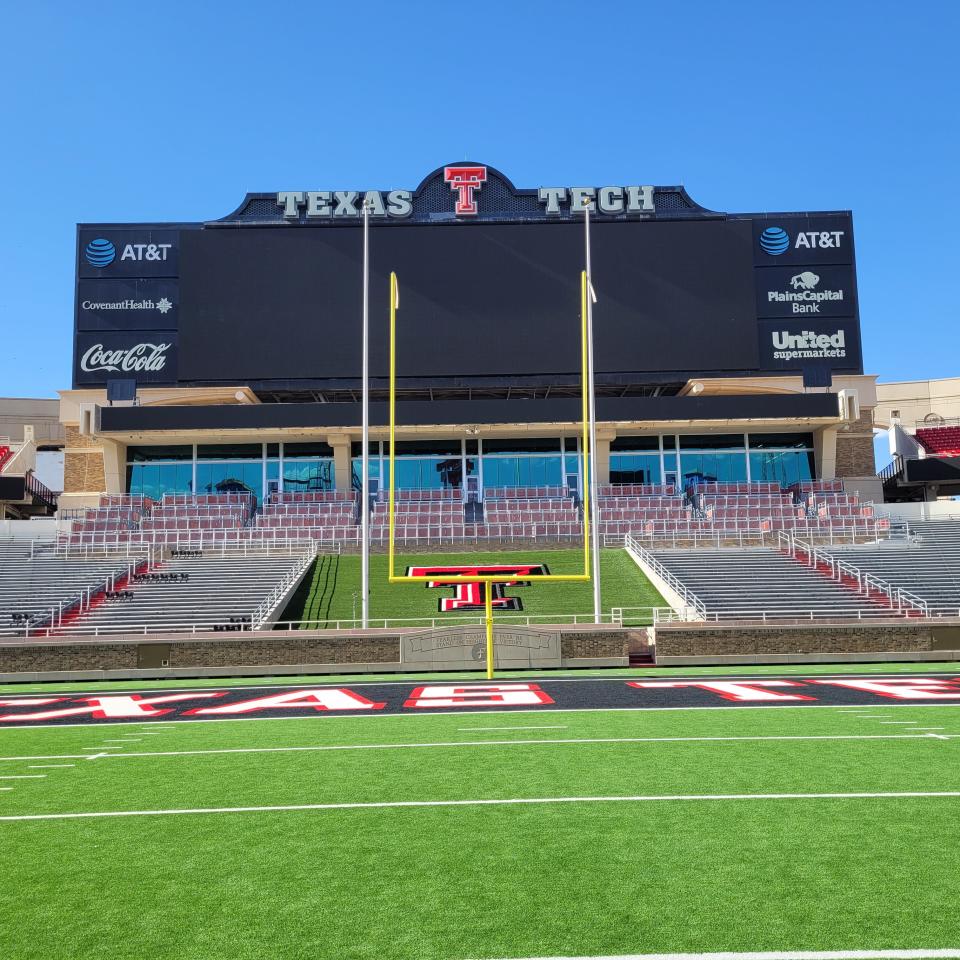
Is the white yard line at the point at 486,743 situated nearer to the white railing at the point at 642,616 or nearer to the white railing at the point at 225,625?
the white railing at the point at 225,625

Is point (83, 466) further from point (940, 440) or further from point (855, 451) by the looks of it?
point (940, 440)

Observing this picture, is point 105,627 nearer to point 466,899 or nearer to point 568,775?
point 568,775

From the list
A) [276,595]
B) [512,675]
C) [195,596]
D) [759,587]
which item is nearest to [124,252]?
[195,596]

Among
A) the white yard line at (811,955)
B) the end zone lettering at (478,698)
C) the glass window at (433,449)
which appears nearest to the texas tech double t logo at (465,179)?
the glass window at (433,449)

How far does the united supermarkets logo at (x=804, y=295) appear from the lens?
3925 cm

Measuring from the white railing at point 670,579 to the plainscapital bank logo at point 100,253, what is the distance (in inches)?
979

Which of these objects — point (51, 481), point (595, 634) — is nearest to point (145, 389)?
point (51, 481)

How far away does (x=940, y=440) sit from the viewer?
48.2 metres

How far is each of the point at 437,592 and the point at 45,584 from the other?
1123 cm

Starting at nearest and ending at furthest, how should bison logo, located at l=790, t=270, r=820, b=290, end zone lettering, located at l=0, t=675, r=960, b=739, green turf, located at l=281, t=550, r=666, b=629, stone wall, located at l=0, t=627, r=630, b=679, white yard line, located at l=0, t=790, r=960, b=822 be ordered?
white yard line, located at l=0, t=790, r=960, b=822 → end zone lettering, located at l=0, t=675, r=960, b=739 → stone wall, located at l=0, t=627, r=630, b=679 → green turf, located at l=281, t=550, r=666, b=629 → bison logo, located at l=790, t=270, r=820, b=290

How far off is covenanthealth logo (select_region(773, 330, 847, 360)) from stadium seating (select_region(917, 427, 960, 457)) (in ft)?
38.2

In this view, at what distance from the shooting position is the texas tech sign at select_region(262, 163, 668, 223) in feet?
132

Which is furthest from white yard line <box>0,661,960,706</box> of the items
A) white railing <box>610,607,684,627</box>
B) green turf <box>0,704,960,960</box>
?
green turf <box>0,704,960,960</box>

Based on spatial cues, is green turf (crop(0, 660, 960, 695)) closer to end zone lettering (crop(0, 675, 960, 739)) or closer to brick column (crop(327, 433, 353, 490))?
end zone lettering (crop(0, 675, 960, 739))
